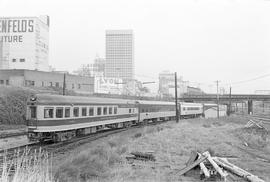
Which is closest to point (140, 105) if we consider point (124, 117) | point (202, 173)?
point (124, 117)

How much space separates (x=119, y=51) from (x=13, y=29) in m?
111

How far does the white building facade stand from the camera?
3081 inches

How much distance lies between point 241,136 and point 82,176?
696 inches

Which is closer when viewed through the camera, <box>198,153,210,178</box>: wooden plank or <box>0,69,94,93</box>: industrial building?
<box>198,153,210,178</box>: wooden plank

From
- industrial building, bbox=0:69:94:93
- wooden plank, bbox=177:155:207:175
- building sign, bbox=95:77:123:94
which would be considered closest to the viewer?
wooden plank, bbox=177:155:207:175

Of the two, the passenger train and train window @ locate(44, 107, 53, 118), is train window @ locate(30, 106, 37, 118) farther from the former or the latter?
train window @ locate(44, 107, 53, 118)

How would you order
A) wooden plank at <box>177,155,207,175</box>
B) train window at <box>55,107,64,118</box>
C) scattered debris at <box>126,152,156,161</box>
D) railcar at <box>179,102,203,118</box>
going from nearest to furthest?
wooden plank at <box>177,155,207,175</box>, scattered debris at <box>126,152,156,161</box>, train window at <box>55,107,64,118</box>, railcar at <box>179,102,203,118</box>

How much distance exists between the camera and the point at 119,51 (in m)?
188

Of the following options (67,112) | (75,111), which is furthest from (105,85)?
(67,112)

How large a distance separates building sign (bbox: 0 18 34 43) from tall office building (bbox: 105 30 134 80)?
102514 millimetres

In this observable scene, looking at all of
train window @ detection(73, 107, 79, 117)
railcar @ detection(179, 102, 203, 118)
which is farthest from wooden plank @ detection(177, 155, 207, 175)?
railcar @ detection(179, 102, 203, 118)

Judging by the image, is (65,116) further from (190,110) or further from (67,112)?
(190,110)

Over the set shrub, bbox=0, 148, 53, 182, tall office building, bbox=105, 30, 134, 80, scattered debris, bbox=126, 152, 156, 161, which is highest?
tall office building, bbox=105, 30, 134, 80

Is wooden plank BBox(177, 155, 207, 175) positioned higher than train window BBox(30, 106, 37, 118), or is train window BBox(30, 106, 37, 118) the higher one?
train window BBox(30, 106, 37, 118)
